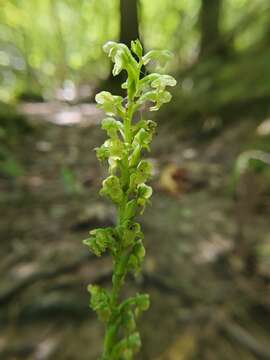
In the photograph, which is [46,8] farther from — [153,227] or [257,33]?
[153,227]

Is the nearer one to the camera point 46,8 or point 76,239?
point 76,239

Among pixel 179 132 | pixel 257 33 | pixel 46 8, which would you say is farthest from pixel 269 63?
pixel 46 8

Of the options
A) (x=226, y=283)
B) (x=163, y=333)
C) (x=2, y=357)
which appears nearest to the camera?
(x=2, y=357)

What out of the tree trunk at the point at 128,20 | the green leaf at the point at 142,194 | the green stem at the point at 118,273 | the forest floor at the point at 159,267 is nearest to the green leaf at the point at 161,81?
the green stem at the point at 118,273

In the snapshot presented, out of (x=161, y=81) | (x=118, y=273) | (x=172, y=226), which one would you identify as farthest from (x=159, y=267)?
(x=161, y=81)

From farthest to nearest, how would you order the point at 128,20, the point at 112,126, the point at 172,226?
the point at 128,20 → the point at 172,226 → the point at 112,126

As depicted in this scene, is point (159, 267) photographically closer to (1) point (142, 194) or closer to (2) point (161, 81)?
(1) point (142, 194)
